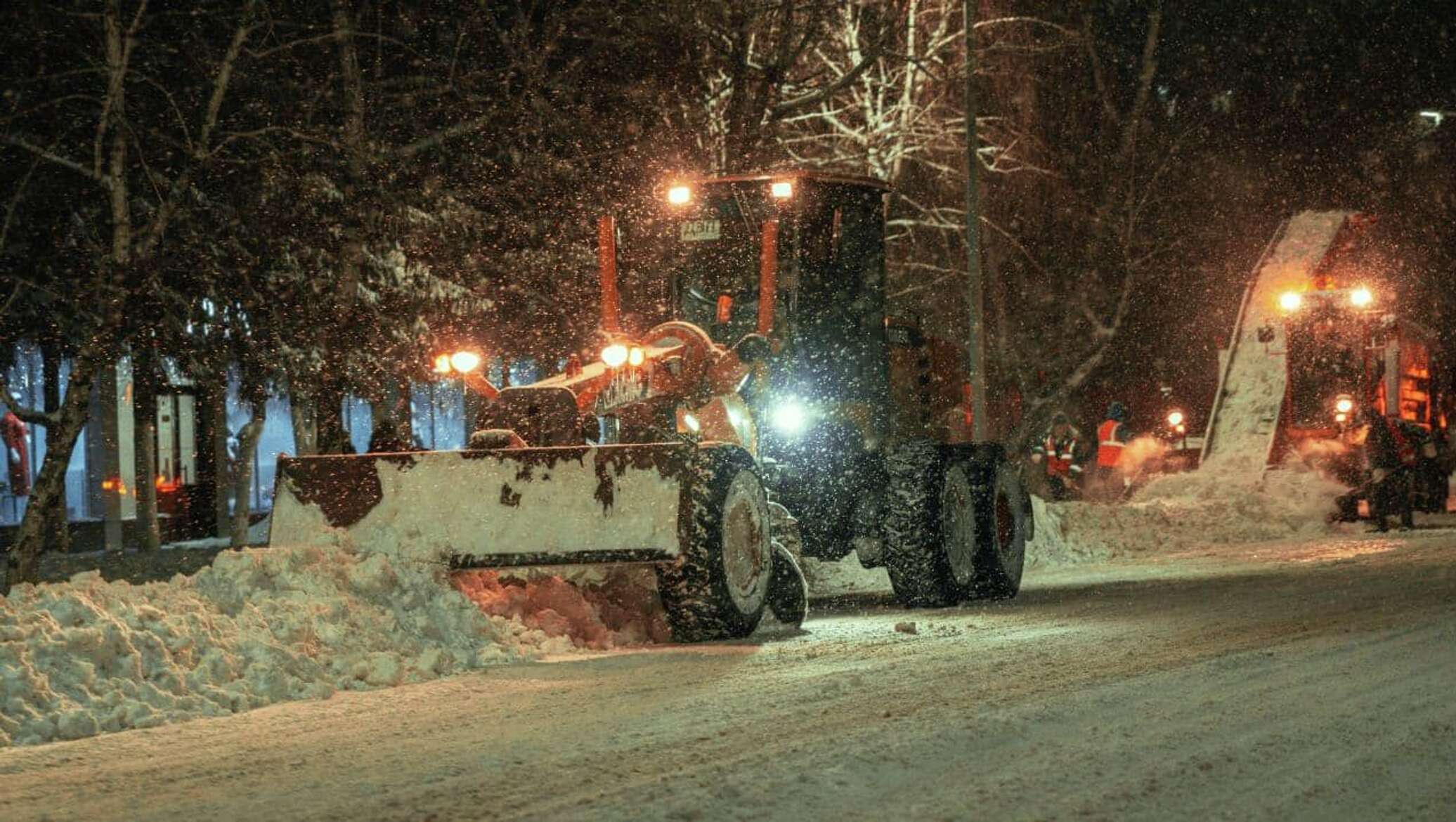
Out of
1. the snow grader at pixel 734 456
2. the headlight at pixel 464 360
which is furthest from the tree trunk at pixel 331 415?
the headlight at pixel 464 360

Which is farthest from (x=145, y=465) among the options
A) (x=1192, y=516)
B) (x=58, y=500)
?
(x=1192, y=516)

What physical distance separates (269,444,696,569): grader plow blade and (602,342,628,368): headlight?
0.65 metres

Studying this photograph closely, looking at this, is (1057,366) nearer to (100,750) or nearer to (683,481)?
(683,481)

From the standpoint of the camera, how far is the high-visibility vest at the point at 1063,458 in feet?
84.0

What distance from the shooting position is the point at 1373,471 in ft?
71.1

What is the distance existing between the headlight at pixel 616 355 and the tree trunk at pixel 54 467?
5.85 metres

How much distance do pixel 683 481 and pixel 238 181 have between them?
27.1ft

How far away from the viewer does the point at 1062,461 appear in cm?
2567

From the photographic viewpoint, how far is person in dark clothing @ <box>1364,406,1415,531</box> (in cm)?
2159

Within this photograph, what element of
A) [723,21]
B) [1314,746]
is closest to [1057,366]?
[723,21]

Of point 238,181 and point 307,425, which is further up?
point 238,181

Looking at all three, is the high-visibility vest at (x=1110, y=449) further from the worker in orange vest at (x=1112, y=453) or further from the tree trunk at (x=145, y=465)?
the tree trunk at (x=145, y=465)

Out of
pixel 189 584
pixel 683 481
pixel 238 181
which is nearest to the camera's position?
pixel 189 584

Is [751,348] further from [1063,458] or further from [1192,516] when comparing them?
[1063,458]
